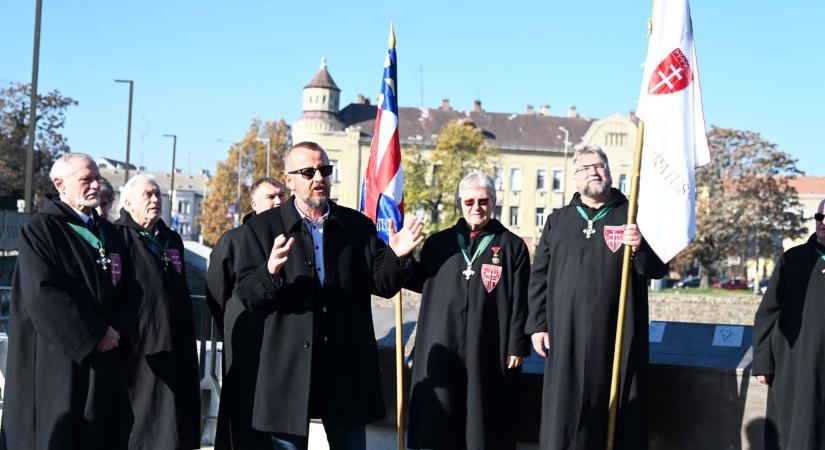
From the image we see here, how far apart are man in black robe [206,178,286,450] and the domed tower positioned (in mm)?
94676

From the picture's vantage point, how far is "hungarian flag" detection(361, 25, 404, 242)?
8508 mm

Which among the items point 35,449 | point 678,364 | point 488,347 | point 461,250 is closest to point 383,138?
point 461,250

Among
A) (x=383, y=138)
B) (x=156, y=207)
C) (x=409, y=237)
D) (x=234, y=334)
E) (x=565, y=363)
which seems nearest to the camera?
(x=409, y=237)

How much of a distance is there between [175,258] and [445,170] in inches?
2448

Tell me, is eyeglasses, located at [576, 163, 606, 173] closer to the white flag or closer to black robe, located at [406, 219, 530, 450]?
the white flag

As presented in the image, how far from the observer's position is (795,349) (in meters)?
6.86

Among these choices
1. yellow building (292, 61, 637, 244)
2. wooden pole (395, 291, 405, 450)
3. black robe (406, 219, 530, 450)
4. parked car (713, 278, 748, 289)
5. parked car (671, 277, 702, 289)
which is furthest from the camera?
yellow building (292, 61, 637, 244)

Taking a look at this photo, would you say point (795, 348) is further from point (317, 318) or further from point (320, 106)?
point (320, 106)

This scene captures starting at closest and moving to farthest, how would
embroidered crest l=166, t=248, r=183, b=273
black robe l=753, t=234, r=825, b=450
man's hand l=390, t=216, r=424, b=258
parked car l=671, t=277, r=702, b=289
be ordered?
1. man's hand l=390, t=216, r=424, b=258
2. black robe l=753, t=234, r=825, b=450
3. embroidered crest l=166, t=248, r=183, b=273
4. parked car l=671, t=277, r=702, b=289

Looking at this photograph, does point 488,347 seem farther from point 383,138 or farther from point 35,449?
point 35,449

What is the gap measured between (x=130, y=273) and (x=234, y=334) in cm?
101

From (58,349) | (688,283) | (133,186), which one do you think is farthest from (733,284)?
(58,349)

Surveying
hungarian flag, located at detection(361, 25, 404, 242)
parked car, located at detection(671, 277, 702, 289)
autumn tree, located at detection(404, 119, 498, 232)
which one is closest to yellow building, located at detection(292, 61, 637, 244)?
parked car, located at detection(671, 277, 702, 289)

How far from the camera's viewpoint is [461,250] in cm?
732
